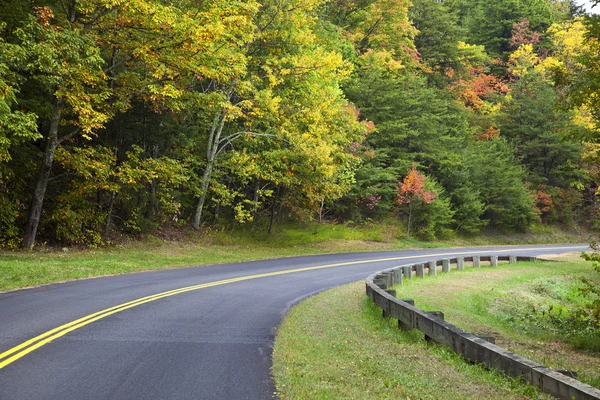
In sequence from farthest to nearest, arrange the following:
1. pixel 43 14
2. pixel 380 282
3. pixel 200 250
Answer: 1. pixel 200 250
2. pixel 43 14
3. pixel 380 282

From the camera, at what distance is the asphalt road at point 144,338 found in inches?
240

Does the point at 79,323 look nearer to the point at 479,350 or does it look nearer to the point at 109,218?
the point at 479,350

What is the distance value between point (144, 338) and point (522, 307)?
1107 cm

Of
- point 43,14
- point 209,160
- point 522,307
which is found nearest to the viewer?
point 522,307

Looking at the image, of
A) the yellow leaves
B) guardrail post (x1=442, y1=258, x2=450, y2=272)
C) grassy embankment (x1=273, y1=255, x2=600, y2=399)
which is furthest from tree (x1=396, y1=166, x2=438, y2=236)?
the yellow leaves

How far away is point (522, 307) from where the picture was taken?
1492cm

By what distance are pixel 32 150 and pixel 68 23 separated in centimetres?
515

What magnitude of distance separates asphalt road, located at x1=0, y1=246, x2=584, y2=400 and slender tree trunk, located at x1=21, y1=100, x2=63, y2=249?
6.12 metres

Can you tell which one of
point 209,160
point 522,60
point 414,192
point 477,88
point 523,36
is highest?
point 523,36

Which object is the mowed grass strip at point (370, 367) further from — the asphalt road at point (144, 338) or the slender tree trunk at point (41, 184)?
the slender tree trunk at point (41, 184)

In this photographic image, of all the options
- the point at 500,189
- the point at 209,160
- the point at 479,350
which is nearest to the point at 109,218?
the point at 209,160

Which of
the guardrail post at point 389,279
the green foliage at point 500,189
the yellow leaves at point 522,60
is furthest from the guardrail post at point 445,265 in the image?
the yellow leaves at point 522,60

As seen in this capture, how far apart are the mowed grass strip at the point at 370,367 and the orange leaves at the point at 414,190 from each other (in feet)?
86.2

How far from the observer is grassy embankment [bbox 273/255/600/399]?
6070mm
